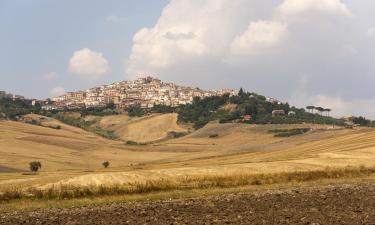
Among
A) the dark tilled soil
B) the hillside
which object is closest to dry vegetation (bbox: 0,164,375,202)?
the dark tilled soil

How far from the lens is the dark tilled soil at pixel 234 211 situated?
23172 millimetres

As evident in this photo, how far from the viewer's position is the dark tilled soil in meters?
23.2

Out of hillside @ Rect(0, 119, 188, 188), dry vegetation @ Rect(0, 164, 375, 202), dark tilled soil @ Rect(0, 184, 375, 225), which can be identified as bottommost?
hillside @ Rect(0, 119, 188, 188)

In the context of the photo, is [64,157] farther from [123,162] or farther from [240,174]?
[240,174]

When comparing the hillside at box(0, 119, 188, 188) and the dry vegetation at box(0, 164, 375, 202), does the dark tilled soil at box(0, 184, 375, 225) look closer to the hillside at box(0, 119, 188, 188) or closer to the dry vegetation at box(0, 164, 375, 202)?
the dry vegetation at box(0, 164, 375, 202)

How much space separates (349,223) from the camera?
21.5m

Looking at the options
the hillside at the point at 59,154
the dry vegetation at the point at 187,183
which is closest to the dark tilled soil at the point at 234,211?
the dry vegetation at the point at 187,183

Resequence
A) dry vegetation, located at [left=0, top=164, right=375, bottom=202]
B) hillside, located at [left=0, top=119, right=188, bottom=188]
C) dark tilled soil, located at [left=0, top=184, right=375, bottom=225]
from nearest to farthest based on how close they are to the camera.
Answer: dark tilled soil, located at [left=0, top=184, right=375, bottom=225], dry vegetation, located at [left=0, top=164, right=375, bottom=202], hillside, located at [left=0, top=119, right=188, bottom=188]

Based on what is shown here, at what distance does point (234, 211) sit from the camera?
85.2ft

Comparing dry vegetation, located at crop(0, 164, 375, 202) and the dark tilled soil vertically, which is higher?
the dark tilled soil

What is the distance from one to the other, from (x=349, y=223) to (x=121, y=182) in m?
25.4

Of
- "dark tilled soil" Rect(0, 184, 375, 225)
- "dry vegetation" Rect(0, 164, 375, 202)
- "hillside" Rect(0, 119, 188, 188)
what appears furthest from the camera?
"hillside" Rect(0, 119, 188, 188)

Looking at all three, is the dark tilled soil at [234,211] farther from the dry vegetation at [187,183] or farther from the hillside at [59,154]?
the hillside at [59,154]

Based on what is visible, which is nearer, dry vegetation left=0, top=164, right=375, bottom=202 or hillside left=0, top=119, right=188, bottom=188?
dry vegetation left=0, top=164, right=375, bottom=202
